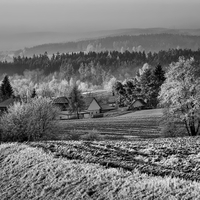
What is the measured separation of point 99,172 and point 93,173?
0.86 feet

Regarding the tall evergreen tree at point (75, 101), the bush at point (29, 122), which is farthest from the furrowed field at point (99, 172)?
the tall evergreen tree at point (75, 101)

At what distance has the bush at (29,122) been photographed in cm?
4075

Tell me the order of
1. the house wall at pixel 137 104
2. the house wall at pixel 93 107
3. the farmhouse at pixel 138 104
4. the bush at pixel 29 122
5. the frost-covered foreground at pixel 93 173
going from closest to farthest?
1. the frost-covered foreground at pixel 93 173
2. the bush at pixel 29 122
3. the farmhouse at pixel 138 104
4. the house wall at pixel 137 104
5. the house wall at pixel 93 107

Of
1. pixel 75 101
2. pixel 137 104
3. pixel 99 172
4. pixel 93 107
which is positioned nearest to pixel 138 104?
pixel 137 104

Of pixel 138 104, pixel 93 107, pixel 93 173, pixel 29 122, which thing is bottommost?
pixel 93 107

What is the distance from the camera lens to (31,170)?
1756 cm

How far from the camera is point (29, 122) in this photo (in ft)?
135

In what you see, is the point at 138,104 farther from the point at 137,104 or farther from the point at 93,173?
the point at 93,173

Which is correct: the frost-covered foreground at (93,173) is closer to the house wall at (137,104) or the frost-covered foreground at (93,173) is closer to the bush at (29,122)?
the bush at (29,122)

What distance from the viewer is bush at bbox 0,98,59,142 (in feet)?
134

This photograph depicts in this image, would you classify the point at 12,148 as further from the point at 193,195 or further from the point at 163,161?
the point at 193,195

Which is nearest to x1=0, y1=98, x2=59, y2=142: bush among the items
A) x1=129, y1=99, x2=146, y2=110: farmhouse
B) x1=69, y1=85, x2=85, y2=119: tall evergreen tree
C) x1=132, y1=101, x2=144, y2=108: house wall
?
x1=69, y1=85, x2=85, y2=119: tall evergreen tree

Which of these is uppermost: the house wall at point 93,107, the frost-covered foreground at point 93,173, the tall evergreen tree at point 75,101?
the frost-covered foreground at point 93,173

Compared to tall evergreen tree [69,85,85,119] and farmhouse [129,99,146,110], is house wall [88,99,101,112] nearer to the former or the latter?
farmhouse [129,99,146,110]
